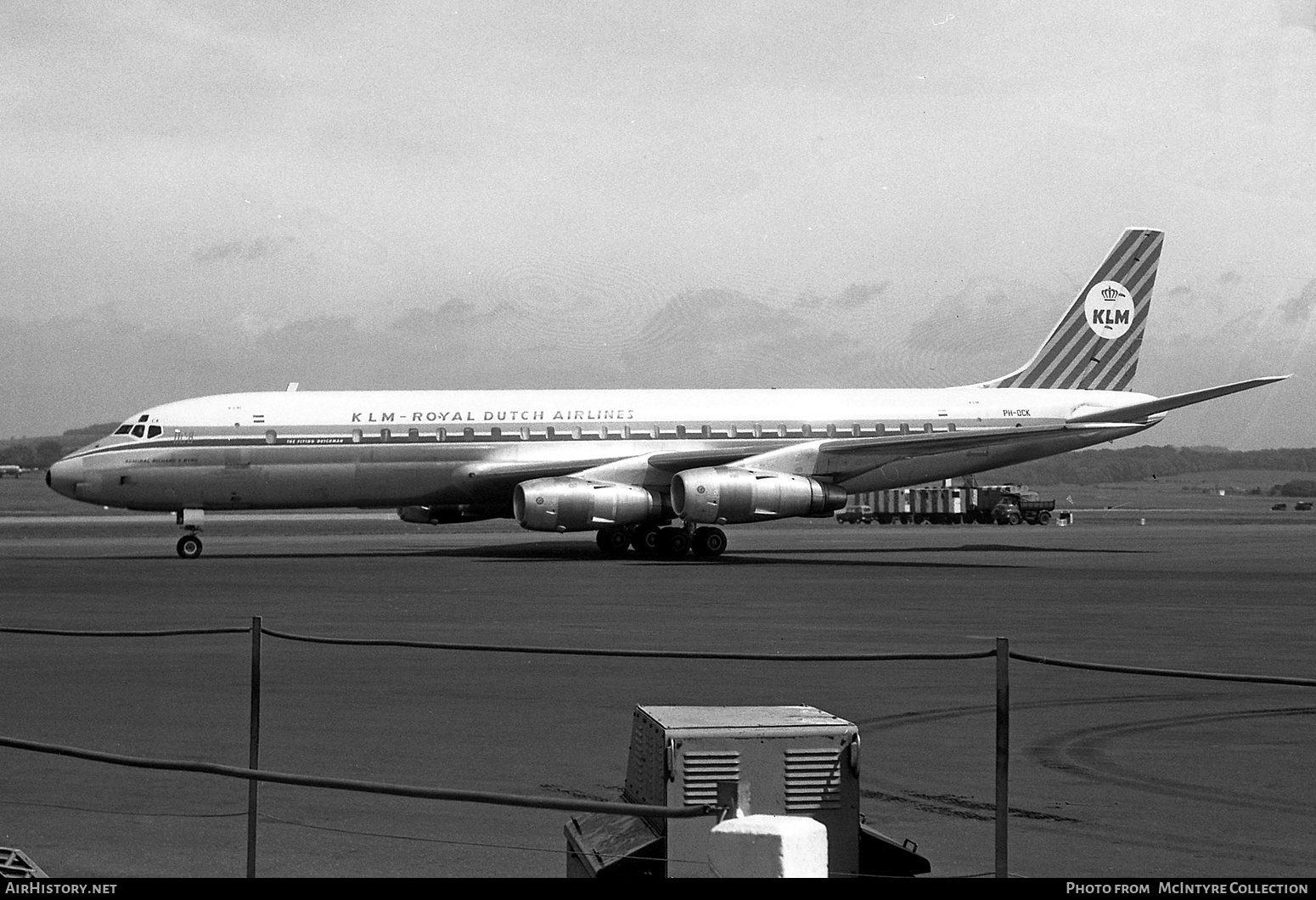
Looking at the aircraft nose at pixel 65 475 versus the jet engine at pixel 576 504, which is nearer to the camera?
the jet engine at pixel 576 504

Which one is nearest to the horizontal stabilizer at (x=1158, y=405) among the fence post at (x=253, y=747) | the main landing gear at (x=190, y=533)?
the main landing gear at (x=190, y=533)

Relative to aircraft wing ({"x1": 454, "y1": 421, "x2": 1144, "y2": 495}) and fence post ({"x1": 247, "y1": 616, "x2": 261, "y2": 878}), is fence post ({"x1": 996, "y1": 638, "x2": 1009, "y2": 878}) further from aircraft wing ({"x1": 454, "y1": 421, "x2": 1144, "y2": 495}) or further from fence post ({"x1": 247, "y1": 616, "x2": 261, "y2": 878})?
aircraft wing ({"x1": 454, "y1": 421, "x2": 1144, "y2": 495})

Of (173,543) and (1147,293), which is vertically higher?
(1147,293)

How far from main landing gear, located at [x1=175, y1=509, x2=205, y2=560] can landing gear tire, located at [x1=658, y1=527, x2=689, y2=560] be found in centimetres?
1126

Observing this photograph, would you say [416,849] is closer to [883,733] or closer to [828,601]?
[883,733]

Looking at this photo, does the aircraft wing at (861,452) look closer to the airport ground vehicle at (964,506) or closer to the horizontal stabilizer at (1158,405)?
the horizontal stabilizer at (1158,405)

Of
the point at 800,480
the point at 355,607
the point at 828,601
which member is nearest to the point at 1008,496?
the point at 800,480

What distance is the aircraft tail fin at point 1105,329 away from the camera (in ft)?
139

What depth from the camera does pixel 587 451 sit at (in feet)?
122

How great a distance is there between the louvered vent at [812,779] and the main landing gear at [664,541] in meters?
30.1

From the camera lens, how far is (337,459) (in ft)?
117

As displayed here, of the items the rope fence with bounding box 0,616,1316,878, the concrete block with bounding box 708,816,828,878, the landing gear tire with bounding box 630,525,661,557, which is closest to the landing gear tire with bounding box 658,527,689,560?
the landing gear tire with bounding box 630,525,661,557

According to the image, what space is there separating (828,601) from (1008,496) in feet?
167

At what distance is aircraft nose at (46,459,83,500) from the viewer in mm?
34375
